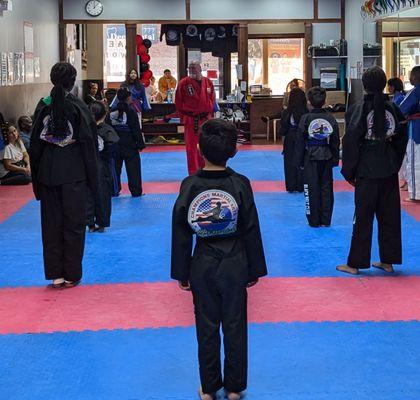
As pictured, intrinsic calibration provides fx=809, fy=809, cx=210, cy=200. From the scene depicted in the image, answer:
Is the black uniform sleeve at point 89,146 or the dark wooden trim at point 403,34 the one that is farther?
the dark wooden trim at point 403,34

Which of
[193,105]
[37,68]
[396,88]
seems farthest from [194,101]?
[37,68]

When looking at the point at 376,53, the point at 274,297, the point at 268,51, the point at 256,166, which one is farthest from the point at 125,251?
the point at 268,51

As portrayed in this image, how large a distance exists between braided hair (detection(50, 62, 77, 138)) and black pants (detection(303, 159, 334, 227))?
2.91 meters

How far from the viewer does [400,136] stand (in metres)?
5.77

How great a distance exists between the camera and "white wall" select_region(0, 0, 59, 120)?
12.5 metres

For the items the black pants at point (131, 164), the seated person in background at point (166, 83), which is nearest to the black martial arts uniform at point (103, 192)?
the black pants at point (131, 164)

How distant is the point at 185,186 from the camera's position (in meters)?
3.54

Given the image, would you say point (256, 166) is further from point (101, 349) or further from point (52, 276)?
point (101, 349)

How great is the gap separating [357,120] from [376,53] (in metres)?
8.88

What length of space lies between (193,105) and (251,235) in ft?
23.5

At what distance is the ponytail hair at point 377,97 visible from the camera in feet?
18.4

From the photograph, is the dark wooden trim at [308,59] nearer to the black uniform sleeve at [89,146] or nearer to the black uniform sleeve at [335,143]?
the black uniform sleeve at [335,143]

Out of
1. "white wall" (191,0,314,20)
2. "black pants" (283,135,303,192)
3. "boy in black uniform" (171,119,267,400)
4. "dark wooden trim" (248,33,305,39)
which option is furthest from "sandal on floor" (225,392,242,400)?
"dark wooden trim" (248,33,305,39)

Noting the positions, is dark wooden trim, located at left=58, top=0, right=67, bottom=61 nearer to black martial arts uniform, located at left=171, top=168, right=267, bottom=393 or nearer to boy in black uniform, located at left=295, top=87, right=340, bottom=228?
boy in black uniform, located at left=295, top=87, right=340, bottom=228
